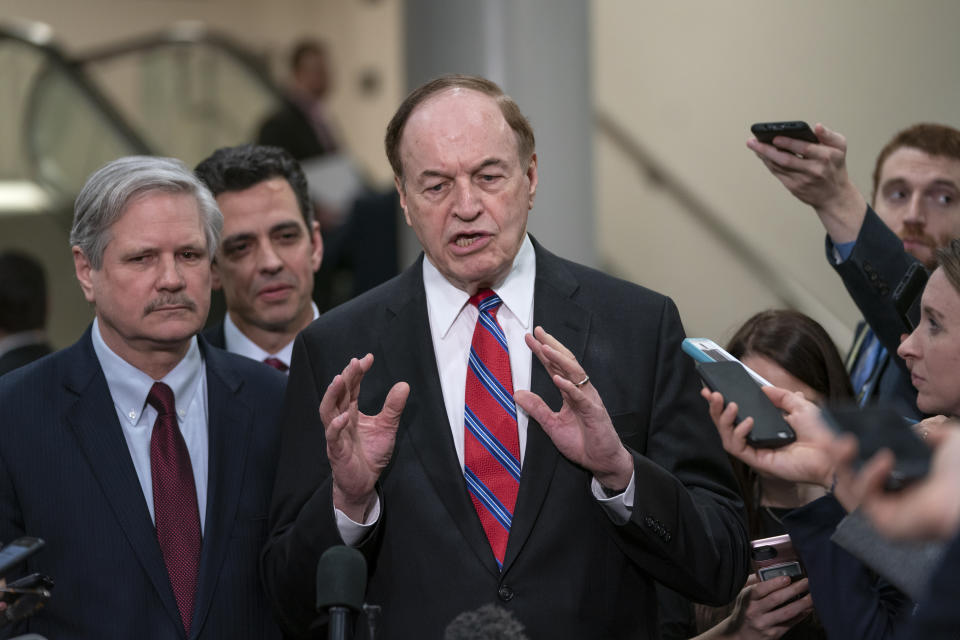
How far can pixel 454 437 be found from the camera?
2361 mm

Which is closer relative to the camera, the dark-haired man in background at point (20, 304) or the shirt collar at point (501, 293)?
the shirt collar at point (501, 293)

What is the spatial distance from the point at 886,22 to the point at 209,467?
3.61 metres

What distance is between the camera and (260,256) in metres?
3.24

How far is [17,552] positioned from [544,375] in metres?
1.00

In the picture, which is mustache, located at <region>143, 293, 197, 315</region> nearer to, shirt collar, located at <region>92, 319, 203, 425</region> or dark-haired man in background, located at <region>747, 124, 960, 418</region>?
shirt collar, located at <region>92, 319, 203, 425</region>

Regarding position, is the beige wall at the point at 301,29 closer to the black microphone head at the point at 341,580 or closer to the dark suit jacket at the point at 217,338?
the dark suit jacket at the point at 217,338

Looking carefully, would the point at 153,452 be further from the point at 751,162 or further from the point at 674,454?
the point at 751,162

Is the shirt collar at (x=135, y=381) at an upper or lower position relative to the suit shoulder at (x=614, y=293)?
lower

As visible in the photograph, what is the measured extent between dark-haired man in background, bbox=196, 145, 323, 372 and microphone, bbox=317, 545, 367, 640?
4.95 feet

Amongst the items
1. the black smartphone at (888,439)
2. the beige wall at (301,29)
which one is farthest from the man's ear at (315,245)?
the beige wall at (301,29)

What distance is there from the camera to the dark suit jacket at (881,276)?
9.14ft

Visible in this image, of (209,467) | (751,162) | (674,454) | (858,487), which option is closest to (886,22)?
(751,162)

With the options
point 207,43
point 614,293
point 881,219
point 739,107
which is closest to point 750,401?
point 614,293

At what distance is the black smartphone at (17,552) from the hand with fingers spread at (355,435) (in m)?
0.52
